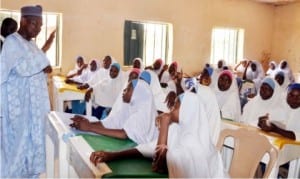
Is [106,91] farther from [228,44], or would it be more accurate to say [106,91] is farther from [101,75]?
[228,44]

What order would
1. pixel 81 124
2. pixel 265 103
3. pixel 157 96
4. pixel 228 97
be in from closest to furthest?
pixel 81 124, pixel 265 103, pixel 157 96, pixel 228 97

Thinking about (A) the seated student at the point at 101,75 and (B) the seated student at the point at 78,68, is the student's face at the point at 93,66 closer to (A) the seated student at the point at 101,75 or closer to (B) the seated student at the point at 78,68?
(A) the seated student at the point at 101,75

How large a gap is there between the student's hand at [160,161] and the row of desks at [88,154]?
1.3 inches

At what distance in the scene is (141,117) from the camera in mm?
2250

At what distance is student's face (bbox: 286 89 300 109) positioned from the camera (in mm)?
3072

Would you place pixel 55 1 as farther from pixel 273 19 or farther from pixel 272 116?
pixel 273 19

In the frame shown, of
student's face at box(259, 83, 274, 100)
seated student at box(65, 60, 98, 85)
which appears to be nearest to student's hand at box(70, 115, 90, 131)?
student's face at box(259, 83, 274, 100)

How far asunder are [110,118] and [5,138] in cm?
100

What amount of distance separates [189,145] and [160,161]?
8.7 inches

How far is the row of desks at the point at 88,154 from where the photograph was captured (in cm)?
150

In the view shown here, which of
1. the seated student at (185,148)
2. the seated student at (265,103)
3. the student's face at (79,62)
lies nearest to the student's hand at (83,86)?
the student's face at (79,62)

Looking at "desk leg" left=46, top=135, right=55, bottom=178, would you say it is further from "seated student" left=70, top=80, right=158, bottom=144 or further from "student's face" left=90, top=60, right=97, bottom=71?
"student's face" left=90, top=60, right=97, bottom=71

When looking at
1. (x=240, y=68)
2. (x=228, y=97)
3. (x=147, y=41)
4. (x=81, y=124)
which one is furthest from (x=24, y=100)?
(x=240, y=68)

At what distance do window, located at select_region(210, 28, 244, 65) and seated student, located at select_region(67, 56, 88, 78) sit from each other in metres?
3.72
